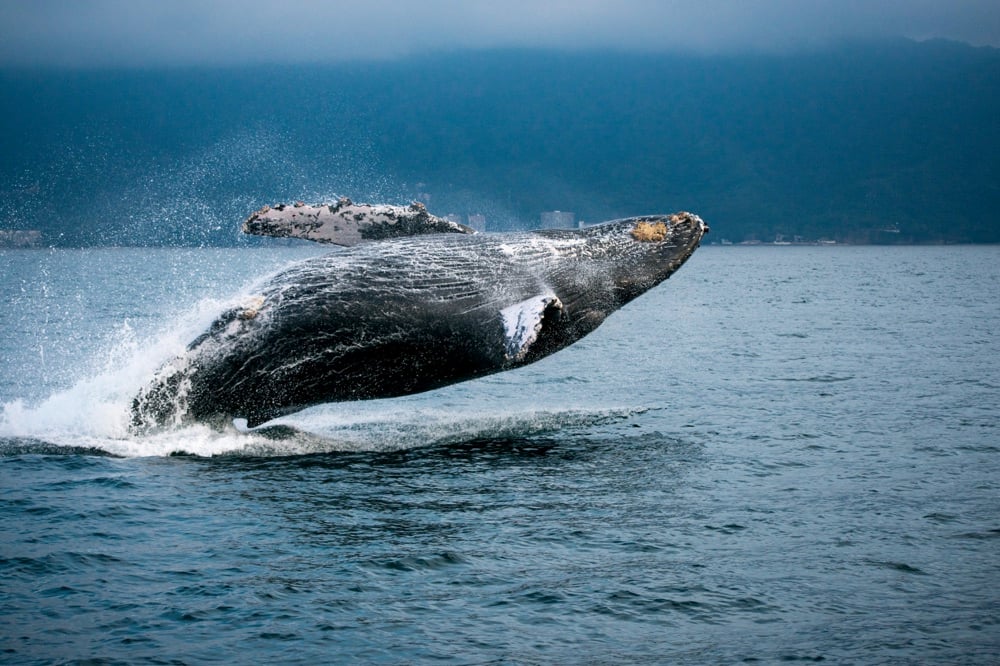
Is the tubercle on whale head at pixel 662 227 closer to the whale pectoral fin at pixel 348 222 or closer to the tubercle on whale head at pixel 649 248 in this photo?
the tubercle on whale head at pixel 649 248

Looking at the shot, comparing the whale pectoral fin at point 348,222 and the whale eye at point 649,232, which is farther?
the whale eye at point 649,232

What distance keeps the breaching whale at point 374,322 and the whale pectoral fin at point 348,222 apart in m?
0.02

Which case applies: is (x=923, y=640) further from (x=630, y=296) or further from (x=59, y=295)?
(x=59, y=295)

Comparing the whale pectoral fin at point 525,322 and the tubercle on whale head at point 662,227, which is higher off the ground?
the tubercle on whale head at point 662,227

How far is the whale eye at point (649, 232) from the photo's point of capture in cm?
1524

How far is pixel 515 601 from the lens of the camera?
9117 mm

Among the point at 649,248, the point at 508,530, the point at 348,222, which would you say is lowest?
the point at 508,530

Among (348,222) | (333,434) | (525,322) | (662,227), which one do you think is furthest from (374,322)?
(662,227)

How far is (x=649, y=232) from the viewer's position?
15.3 metres

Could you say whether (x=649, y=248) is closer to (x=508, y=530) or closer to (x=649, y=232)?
(x=649, y=232)

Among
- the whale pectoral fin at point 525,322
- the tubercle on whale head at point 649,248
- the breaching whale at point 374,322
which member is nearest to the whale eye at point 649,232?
the tubercle on whale head at point 649,248

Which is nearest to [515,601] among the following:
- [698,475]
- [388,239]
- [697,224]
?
[698,475]

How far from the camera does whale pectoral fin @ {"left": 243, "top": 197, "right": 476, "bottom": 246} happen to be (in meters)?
14.7

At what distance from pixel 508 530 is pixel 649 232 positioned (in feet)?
19.3
